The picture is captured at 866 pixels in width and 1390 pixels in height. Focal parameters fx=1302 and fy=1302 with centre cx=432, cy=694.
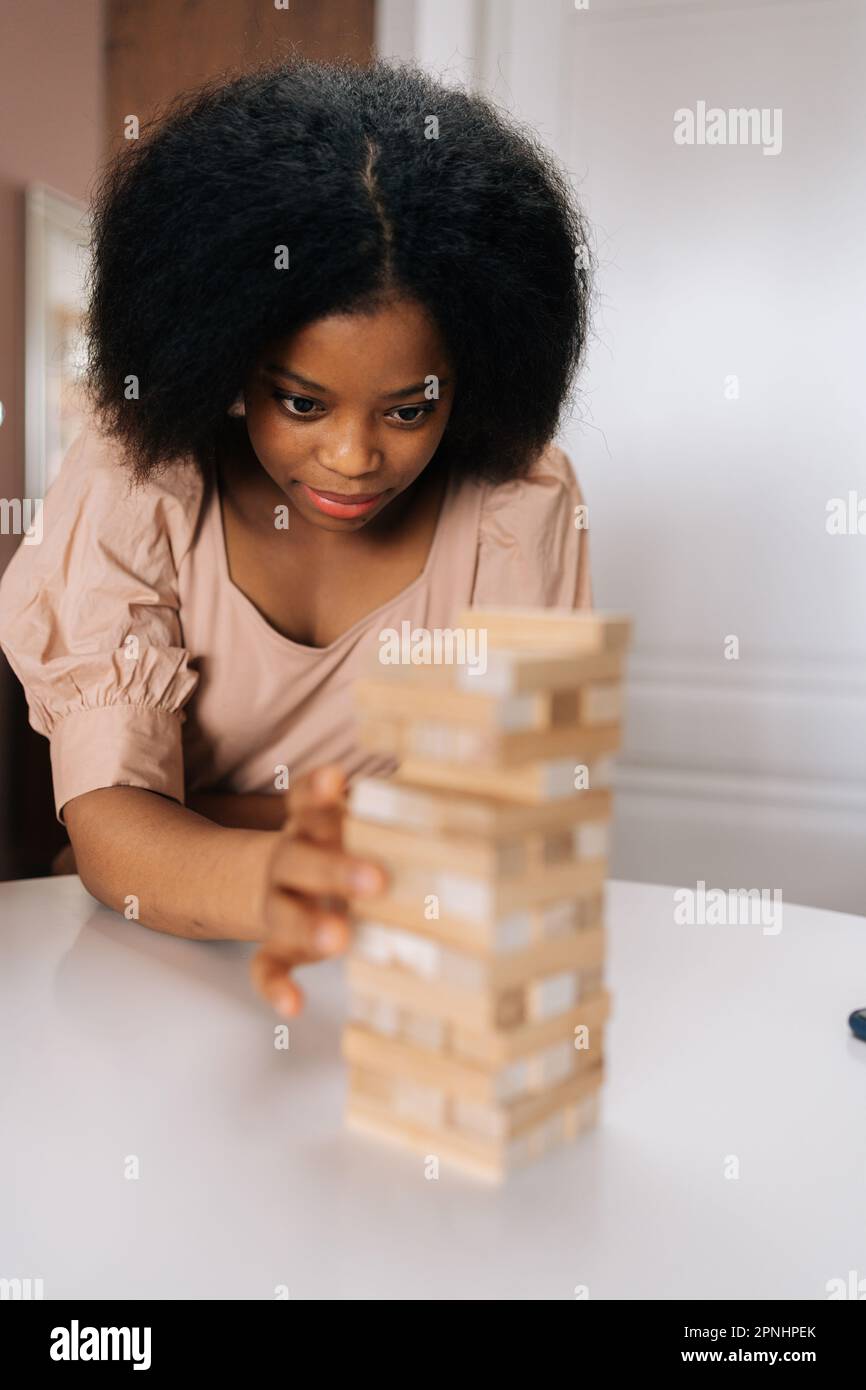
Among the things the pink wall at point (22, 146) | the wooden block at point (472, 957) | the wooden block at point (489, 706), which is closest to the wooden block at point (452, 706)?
the wooden block at point (489, 706)

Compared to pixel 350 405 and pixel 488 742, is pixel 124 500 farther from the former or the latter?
pixel 488 742

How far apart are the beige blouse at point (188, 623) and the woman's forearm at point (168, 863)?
48 millimetres

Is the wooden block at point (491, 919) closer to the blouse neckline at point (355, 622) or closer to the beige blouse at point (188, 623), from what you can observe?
the beige blouse at point (188, 623)

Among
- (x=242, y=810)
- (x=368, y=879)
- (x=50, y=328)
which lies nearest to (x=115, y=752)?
(x=242, y=810)

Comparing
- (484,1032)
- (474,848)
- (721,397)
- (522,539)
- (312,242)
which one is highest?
(721,397)

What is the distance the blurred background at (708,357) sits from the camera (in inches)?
99.5

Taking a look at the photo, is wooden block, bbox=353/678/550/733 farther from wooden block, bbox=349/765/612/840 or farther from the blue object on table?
the blue object on table

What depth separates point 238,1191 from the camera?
29.8 inches

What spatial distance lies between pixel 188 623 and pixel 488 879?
2.94ft

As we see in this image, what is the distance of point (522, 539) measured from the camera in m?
1.61

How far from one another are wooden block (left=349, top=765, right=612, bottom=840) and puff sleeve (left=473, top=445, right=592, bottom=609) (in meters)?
0.91

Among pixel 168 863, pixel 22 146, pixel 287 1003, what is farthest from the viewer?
pixel 22 146

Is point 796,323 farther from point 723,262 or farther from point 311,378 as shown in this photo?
point 311,378

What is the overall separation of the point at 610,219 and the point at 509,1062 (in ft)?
7.55
